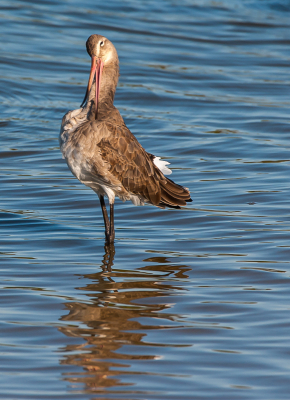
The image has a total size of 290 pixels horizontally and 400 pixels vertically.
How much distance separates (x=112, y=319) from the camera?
Result: 460 centimetres

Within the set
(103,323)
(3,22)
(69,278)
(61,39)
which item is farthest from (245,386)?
(3,22)

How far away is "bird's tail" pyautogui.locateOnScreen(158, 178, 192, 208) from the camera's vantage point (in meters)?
6.60

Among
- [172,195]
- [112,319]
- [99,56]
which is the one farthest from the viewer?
[172,195]

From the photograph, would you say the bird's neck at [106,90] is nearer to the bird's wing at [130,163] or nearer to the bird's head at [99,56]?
the bird's head at [99,56]

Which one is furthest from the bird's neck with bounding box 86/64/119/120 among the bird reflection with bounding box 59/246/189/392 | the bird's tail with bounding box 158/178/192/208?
the bird reflection with bounding box 59/246/189/392

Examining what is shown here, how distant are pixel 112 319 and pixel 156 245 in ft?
5.70

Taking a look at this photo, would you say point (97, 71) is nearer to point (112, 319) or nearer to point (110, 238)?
point (110, 238)

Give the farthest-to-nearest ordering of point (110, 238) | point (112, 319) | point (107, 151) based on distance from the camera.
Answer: point (110, 238) → point (107, 151) → point (112, 319)

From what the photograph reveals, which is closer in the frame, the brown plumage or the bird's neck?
the brown plumage

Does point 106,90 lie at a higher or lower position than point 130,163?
higher

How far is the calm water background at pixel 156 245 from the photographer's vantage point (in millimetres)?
3916

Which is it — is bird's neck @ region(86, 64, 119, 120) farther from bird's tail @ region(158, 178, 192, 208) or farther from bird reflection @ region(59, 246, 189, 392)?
bird reflection @ region(59, 246, 189, 392)

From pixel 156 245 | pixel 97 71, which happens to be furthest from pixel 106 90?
pixel 156 245

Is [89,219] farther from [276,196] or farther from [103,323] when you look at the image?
[103,323]
